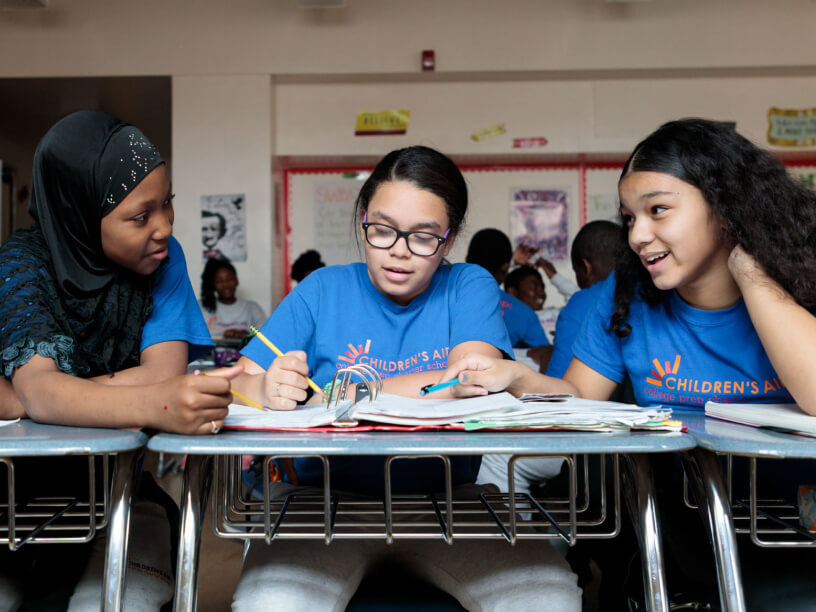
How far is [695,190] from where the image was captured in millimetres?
1242

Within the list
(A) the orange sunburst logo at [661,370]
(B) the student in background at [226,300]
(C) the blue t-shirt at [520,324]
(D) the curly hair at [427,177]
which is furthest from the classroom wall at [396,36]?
(A) the orange sunburst logo at [661,370]

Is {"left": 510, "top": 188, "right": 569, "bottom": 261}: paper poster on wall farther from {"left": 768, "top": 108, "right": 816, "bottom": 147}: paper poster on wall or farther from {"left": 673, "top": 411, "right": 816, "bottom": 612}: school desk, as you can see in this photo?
{"left": 673, "top": 411, "right": 816, "bottom": 612}: school desk

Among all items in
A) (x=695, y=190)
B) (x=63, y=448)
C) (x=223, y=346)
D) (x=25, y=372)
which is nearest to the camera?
(x=63, y=448)

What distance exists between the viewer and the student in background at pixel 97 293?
1095mm

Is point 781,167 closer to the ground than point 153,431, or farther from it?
farther from it

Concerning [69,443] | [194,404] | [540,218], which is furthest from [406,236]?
[540,218]

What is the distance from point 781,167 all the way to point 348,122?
158 inches

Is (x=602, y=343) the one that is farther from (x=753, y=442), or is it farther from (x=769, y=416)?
(x=753, y=442)

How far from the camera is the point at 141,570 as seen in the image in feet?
3.56

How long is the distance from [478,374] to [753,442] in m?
0.41

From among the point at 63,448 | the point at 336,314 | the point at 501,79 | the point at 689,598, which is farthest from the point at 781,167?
the point at 501,79

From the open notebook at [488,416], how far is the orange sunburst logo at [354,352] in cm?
37

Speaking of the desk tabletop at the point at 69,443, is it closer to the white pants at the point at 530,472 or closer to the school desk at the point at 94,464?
the school desk at the point at 94,464

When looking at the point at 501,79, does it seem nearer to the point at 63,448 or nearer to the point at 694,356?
the point at 694,356
